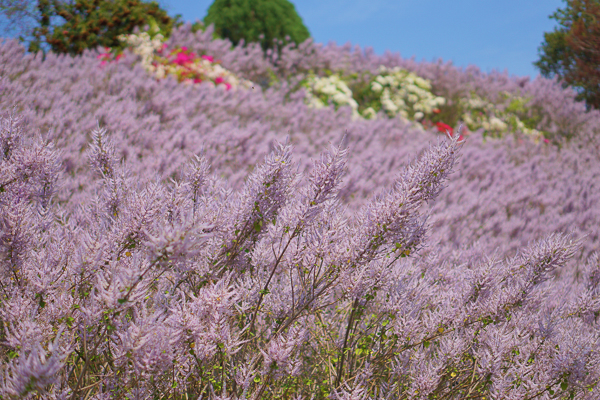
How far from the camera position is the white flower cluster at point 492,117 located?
12.2m

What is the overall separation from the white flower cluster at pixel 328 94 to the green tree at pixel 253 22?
4296 mm

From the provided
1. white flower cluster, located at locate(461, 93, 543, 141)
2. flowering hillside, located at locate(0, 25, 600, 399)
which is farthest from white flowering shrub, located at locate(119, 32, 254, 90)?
white flower cluster, located at locate(461, 93, 543, 141)

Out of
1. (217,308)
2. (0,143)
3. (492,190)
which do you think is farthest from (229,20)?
(217,308)

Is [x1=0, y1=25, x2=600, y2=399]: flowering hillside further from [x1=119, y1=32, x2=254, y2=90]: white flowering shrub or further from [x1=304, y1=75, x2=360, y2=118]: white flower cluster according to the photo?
[x1=304, y1=75, x2=360, y2=118]: white flower cluster

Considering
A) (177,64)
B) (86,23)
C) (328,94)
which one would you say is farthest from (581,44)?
(86,23)

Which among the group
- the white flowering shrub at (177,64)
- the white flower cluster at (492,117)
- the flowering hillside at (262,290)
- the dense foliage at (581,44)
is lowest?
the flowering hillside at (262,290)

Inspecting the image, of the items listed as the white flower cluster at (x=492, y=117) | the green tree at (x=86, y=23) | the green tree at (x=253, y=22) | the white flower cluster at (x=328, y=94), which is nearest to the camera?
the green tree at (x=86, y=23)

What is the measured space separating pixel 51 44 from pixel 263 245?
9270 millimetres

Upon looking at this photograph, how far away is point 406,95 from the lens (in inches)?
481

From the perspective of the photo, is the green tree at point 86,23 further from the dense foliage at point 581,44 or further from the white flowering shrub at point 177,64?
the dense foliage at point 581,44

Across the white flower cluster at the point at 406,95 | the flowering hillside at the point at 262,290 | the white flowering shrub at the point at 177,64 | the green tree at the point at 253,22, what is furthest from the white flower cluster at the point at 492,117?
the flowering hillside at the point at 262,290

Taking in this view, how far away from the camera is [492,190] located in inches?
239

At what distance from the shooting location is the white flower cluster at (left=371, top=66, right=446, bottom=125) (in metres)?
11.8

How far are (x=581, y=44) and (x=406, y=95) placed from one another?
14.0ft
